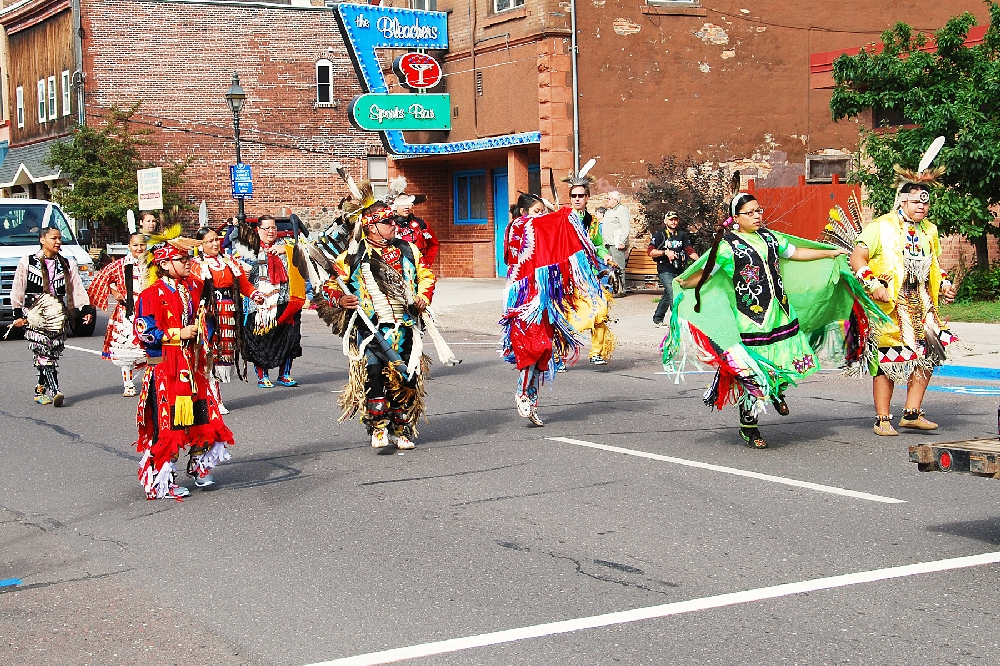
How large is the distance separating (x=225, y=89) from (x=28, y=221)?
65.4ft

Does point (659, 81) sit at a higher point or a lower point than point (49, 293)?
higher

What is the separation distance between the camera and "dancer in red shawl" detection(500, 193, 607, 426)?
10531 mm

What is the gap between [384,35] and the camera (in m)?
28.6

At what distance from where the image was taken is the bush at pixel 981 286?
768 inches

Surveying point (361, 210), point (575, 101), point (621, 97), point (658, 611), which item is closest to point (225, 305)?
point (361, 210)

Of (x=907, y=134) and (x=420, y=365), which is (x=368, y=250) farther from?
(x=907, y=134)

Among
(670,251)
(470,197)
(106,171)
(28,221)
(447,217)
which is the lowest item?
(670,251)

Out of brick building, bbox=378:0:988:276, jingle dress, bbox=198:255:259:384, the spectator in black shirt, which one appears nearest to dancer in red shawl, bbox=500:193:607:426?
jingle dress, bbox=198:255:259:384

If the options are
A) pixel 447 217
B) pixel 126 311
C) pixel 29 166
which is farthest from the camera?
pixel 29 166

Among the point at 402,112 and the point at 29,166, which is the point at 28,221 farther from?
the point at 29,166

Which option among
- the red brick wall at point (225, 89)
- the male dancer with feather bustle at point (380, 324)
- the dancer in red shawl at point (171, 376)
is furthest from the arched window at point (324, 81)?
the dancer in red shawl at point (171, 376)

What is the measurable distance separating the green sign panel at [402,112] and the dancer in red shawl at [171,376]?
2044 centimetres

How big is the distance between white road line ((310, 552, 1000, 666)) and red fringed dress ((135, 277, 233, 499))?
3362 millimetres

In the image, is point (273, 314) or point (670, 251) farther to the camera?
point (670, 251)
